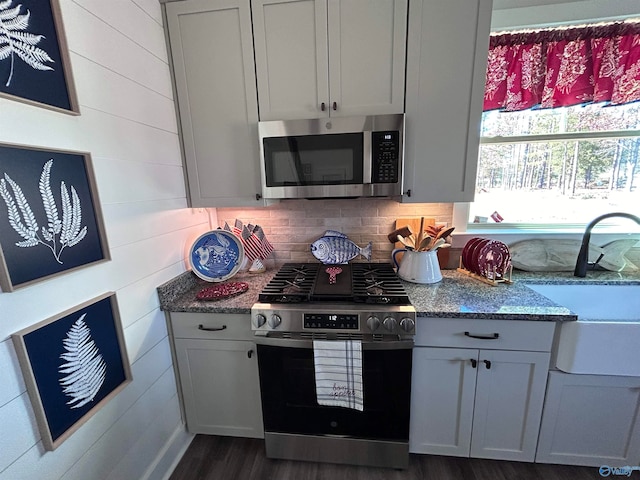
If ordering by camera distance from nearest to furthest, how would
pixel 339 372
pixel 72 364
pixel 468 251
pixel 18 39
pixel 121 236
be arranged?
pixel 18 39
pixel 72 364
pixel 121 236
pixel 339 372
pixel 468 251

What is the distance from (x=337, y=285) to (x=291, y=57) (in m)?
1.15

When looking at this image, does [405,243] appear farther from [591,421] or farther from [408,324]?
[591,421]

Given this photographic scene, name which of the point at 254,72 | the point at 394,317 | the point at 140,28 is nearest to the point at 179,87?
the point at 140,28

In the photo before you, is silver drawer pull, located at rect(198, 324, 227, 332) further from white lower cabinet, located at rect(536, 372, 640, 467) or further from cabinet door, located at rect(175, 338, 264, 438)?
white lower cabinet, located at rect(536, 372, 640, 467)

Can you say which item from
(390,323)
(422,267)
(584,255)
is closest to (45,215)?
(390,323)

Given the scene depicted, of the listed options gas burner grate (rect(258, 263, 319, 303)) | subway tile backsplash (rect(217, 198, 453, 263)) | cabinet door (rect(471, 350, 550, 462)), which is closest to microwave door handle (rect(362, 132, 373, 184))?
subway tile backsplash (rect(217, 198, 453, 263))

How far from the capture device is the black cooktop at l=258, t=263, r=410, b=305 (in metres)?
1.30

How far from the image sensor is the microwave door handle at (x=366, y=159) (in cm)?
137

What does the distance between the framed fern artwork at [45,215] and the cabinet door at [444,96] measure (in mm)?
1370

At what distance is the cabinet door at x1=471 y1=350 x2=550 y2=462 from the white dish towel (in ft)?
1.85

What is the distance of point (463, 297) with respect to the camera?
1346 mm

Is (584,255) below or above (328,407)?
above

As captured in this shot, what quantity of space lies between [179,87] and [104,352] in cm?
129

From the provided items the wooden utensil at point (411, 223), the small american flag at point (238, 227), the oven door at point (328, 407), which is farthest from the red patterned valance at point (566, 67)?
the small american flag at point (238, 227)
